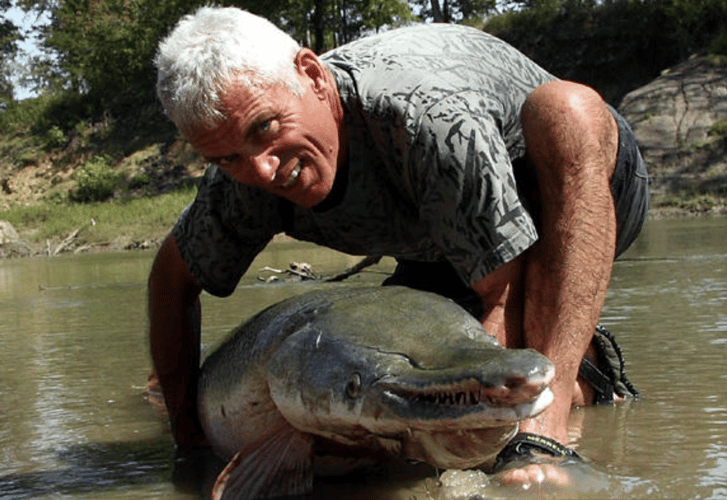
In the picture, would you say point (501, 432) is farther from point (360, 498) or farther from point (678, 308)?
point (678, 308)

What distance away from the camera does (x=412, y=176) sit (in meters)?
2.62

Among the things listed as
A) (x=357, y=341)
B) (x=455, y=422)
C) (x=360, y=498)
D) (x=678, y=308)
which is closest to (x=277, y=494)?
(x=360, y=498)

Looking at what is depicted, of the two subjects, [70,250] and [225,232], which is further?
[70,250]

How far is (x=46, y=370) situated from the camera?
4547 millimetres

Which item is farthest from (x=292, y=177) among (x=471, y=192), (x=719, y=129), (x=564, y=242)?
(x=719, y=129)

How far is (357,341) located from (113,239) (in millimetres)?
18822

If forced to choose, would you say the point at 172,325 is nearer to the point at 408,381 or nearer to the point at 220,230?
the point at 220,230

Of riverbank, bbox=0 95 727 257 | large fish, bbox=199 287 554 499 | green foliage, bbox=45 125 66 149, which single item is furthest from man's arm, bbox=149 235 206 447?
green foliage, bbox=45 125 66 149

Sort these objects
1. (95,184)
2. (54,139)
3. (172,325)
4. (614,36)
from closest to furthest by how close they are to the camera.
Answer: (172,325) < (614,36) < (95,184) < (54,139)

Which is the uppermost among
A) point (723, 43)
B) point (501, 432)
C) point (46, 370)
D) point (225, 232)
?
point (723, 43)

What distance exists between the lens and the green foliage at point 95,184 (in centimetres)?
2828

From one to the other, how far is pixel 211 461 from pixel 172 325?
0.49 m

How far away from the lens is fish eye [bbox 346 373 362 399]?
6.59ft

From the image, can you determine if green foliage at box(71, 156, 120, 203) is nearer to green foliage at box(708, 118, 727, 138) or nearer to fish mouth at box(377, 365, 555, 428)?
green foliage at box(708, 118, 727, 138)
